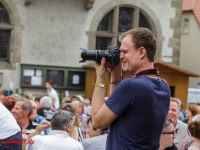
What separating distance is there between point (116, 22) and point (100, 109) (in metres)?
18.2

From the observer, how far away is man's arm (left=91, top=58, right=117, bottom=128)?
3986mm

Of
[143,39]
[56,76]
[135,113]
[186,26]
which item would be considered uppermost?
[186,26]

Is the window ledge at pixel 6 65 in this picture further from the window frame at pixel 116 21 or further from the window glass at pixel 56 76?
the window frame at pixel 116 21

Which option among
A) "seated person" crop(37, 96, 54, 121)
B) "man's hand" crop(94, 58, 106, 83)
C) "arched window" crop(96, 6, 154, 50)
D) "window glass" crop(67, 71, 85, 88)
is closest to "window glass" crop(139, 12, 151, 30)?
"arched window" crop(96, 6, 154, 50)

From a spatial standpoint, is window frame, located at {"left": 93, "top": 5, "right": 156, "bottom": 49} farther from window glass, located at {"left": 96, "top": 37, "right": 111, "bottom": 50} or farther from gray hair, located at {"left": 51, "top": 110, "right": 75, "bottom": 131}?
gray hair, located at {"left": 51, "top": 110, "right": 75, "bottom": 131}

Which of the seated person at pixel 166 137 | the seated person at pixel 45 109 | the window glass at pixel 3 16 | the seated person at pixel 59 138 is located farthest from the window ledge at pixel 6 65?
the seated person at pixel 166 137

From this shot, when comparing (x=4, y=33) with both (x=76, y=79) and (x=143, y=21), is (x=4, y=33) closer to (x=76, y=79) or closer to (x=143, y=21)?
(x=76, y=79)

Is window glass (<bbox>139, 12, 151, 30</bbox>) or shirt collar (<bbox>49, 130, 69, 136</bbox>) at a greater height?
window glass (<bbox>139, 12, 151, 30</bbox>)

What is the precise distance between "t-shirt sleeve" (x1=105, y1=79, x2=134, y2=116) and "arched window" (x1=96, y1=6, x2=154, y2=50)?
1808 centimetres

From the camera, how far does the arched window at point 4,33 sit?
20.6 metres

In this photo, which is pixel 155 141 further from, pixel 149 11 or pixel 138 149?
pixel 149 11

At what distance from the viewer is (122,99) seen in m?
3.93

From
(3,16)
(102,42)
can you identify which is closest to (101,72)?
(3,16)

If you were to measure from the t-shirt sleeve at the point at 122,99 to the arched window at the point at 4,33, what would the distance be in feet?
55.8
